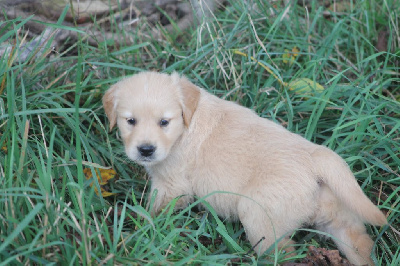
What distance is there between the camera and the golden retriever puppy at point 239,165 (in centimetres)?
320

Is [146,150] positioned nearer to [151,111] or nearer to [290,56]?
[151,111]

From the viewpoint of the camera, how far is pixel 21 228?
2672 millimetres

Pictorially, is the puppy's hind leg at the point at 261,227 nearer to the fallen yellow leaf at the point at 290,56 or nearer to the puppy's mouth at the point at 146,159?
the puppy's mouth at the point at 146,159

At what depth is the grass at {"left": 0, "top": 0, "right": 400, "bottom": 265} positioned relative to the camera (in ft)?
9.75

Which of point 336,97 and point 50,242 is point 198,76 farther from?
point 50,242

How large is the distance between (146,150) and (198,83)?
158 cm

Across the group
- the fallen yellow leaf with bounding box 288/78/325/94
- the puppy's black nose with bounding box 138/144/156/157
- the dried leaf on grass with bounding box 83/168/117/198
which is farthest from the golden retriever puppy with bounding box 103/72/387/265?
the fallen yellow leaf with bounding box 288/78/325/94

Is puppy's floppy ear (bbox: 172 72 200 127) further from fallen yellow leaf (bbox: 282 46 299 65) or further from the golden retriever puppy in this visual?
fallen yellow leaf (bbox: 282 46 299 65)

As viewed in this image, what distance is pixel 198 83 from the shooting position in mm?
4750

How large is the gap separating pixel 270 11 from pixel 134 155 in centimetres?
265

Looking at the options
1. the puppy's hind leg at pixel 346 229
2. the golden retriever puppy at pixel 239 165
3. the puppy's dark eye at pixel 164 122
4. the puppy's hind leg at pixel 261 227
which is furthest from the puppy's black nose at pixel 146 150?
the puppy's hind leg at pixel 346 229

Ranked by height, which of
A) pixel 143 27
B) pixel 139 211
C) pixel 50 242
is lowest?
pixel 139 211

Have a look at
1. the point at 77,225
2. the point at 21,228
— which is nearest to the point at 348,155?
the point at 77,225

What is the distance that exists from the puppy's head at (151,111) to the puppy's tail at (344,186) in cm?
101
